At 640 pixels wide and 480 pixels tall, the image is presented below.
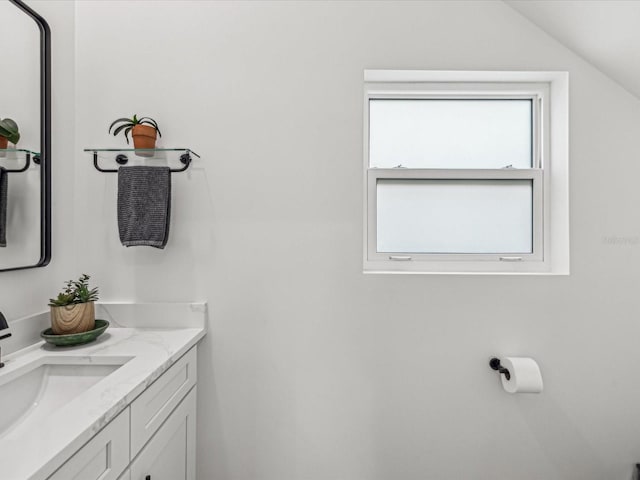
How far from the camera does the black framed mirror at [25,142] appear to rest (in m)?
1.07

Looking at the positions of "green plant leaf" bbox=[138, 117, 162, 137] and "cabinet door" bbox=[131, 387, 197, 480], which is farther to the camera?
"green plant leaf" bbox=[138, 117, 162, 137]

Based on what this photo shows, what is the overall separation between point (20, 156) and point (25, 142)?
0.20ft

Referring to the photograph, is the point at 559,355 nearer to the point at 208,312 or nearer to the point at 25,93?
the point at 208,312

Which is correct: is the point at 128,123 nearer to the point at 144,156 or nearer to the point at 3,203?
the point at 144,156

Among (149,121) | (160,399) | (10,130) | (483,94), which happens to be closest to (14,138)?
(10,130)

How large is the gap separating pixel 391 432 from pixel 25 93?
1850 mm

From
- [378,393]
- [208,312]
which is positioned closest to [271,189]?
[208,312]

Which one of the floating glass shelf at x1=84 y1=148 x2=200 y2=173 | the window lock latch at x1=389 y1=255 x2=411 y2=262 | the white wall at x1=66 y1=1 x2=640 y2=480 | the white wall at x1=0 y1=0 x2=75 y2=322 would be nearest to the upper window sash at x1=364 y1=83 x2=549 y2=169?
the white wall at x1=66 y1=1 x2=640 y2=480

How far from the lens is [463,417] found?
4.47 ft

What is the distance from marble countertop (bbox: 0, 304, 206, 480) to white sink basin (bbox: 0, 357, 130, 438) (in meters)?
0.01

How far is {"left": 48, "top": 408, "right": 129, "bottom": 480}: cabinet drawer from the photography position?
65 centimetres

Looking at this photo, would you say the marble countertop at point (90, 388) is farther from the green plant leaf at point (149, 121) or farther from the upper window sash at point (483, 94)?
the upper window sash at point (483, 94)

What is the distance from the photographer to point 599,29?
1.21 m

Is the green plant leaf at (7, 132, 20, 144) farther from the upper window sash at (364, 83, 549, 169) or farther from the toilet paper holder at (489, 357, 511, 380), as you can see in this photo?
the toilet paper holder at (489, 357, 511, 380)
